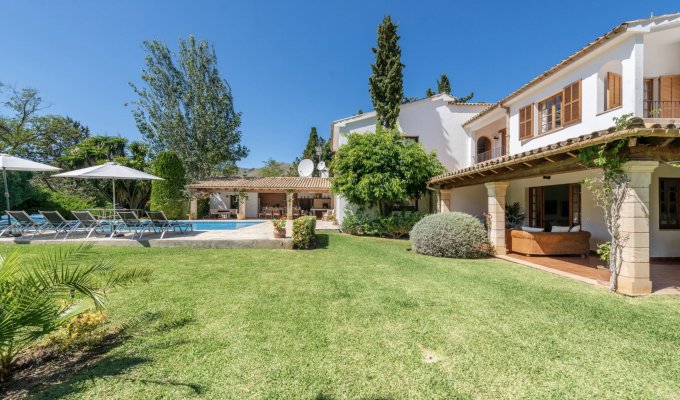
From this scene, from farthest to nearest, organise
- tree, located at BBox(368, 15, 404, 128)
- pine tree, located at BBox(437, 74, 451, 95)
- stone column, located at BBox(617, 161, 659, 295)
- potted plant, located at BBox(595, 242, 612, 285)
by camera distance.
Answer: pine tree, located at BBox(437, 74, 451, 95)
tree, located at BBox(368, 15, 404, 128)
potted plant, located at BBox(595, 242, 612, 285)
stone column, located at BBox(617, 161, 659, 295)

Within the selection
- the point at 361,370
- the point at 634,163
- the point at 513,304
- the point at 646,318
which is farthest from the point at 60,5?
the point at 646,318

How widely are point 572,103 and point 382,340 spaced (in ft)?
40.0

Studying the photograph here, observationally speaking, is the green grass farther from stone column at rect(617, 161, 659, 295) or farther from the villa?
the villa

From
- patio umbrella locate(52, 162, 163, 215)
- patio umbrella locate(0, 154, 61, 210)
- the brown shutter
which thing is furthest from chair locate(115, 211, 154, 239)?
the brown shutter

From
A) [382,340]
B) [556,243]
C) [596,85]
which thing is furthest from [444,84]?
[382,340]

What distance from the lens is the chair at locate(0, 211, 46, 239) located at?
11586mm

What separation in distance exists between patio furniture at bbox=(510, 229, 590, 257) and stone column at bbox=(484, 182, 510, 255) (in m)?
0.82

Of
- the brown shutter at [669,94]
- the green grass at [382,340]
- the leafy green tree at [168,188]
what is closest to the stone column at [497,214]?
the green grass at [382,340]

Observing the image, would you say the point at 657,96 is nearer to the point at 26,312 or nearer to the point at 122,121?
the point at 26,312

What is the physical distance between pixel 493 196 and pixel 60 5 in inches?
742

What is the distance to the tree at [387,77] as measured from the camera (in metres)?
17.5

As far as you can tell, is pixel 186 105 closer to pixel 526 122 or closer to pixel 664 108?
pixel 526 122

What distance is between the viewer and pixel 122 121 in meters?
30.8

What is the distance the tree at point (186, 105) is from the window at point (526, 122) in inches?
1110
